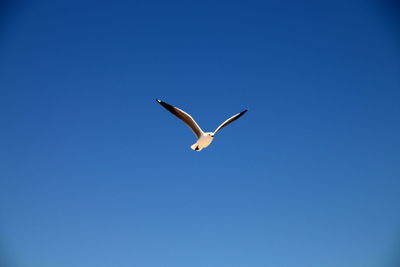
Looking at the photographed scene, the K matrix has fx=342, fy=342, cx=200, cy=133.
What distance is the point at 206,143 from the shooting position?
54.6 feet

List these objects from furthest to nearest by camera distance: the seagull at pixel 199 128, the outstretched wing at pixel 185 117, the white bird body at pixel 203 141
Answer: the white bird body at pixel 203 141 → the seagull at pixel 199 128 → the outstretched wing at pixel 185 117

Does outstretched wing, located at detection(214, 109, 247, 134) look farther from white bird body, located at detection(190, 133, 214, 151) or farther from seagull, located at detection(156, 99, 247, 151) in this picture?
white bird body, located at detection(190, 133, 214, 151)

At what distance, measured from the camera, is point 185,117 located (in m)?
16.3

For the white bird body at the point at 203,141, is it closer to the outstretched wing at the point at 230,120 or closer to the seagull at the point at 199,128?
the seagull at the point at 199,128

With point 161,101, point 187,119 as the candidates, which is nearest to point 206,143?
point 187,119

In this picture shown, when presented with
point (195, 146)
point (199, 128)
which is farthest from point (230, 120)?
point (195, 146)

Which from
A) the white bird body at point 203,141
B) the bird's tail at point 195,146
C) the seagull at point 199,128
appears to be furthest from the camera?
the bird's tail at point 195,146

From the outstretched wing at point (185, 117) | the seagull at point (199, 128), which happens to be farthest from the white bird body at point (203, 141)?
the outstretched wing at point (185, 117)

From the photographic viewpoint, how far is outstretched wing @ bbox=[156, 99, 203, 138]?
51.3 ft

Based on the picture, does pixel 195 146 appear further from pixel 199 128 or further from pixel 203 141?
pixel 199 128

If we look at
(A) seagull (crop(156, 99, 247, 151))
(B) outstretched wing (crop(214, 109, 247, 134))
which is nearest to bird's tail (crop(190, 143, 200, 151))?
(A) seagull (crop(156, 99, 247, 151))

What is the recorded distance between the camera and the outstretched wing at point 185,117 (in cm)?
1562

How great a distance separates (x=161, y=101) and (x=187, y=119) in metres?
1.68

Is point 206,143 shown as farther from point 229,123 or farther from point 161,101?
point 161,101
